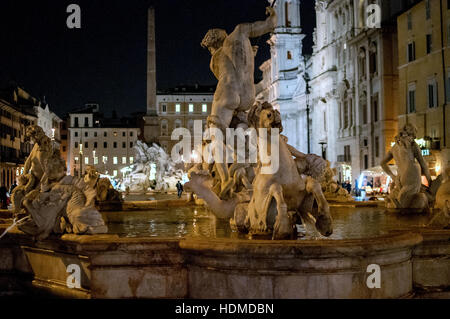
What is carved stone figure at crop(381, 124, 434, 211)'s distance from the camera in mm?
8719

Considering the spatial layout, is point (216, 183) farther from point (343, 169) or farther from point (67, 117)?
point (67, 117)

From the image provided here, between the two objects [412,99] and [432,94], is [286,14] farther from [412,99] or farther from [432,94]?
[432,94]

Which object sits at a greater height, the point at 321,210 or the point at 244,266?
the point at 321,210

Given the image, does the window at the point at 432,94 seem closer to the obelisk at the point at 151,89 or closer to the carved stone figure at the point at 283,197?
the obelisk at the point at 151,89

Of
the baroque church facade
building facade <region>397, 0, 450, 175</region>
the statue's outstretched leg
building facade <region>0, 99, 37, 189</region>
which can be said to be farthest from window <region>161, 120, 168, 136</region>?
the statue's outstretched leg

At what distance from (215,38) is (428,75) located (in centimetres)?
2544

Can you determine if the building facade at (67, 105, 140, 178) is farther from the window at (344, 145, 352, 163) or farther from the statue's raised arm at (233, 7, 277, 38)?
the statue's raised arm at (233, 7, 277, 38)

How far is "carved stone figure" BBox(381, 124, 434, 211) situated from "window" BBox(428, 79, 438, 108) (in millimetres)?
23620

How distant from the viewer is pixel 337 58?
1905 inches

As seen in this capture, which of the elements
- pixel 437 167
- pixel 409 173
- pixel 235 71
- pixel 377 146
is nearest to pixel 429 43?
pixel 437 167

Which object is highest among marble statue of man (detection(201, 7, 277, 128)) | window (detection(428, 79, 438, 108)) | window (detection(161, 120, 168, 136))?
window (detection(161, 120, 168, 136))

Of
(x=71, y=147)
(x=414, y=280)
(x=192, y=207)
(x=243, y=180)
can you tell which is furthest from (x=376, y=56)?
(x=71, y=147)

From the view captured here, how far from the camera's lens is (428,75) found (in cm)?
3170
